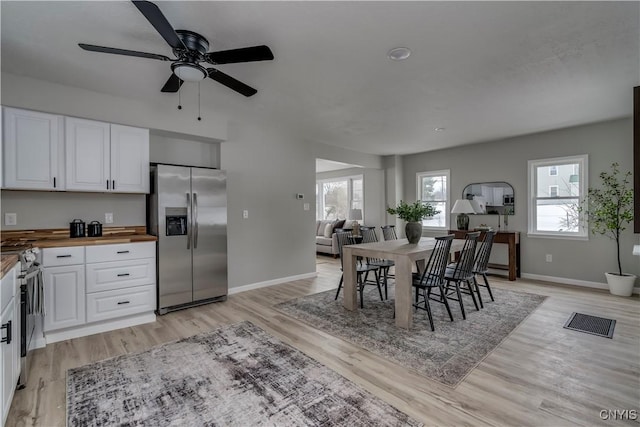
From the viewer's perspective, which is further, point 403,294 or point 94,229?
point 94,229

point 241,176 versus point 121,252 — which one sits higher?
point 241,176

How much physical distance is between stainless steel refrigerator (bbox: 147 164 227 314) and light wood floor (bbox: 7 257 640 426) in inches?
12.7

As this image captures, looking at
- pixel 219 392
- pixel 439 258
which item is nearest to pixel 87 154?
pixel 219 392

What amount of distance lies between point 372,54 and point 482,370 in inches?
101

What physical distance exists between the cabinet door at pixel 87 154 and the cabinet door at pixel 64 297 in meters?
0.85

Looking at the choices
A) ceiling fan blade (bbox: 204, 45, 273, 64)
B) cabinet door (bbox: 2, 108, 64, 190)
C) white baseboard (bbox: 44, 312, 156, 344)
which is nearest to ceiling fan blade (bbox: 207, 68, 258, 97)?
ceiling fan blade (bbox: 204, 45, 273, 64)

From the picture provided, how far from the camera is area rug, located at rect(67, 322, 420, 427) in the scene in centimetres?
179

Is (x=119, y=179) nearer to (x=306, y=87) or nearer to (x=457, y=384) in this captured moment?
(x=306, y=87)

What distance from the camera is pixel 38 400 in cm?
197

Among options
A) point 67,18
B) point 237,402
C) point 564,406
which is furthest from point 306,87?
point 564,406

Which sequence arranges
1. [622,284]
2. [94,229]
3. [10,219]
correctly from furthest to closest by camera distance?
[622,284]
[94,229]
[10,219]

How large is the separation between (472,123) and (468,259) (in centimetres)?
212

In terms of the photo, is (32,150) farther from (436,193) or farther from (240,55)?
(436,193)

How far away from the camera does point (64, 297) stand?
9.43ft
